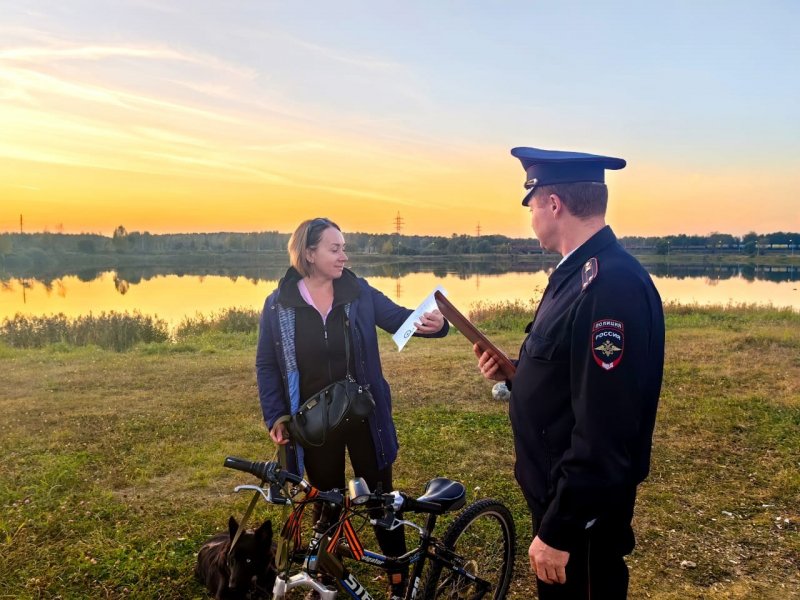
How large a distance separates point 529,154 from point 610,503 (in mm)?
1252

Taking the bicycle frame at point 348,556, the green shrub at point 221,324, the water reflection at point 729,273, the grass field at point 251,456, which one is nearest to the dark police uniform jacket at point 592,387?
the bicycle frame at point 348,556

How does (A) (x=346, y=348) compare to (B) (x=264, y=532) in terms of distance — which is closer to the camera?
(B) (x=264, y=532)

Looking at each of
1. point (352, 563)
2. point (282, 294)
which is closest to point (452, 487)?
point (282, 294)

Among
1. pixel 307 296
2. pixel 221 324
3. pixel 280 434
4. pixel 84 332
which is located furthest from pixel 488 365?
pixel 221 324

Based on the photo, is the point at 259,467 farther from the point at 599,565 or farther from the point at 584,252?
the point at 584,252

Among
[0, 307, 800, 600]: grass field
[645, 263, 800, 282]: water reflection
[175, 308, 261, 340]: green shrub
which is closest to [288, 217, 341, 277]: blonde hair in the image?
[0, 307, 800, 600]: grass field

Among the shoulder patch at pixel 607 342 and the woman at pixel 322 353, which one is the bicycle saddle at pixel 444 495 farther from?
the shoulder patch at pixel 607 342

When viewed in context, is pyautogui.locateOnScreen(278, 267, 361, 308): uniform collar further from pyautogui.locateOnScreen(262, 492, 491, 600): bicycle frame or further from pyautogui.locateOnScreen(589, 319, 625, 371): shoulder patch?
pyautogui.locateOnScreen(589, 319, 625, 371): shoulder patch

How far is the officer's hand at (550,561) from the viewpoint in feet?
5.67

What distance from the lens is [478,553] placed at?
295 cm

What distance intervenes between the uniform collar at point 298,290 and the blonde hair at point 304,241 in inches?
2.7

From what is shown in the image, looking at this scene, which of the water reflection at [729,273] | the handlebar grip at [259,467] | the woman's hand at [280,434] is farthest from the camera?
the water reflection at [729,273]

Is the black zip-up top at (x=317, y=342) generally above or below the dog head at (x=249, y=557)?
above

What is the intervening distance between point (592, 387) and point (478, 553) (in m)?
1.76
